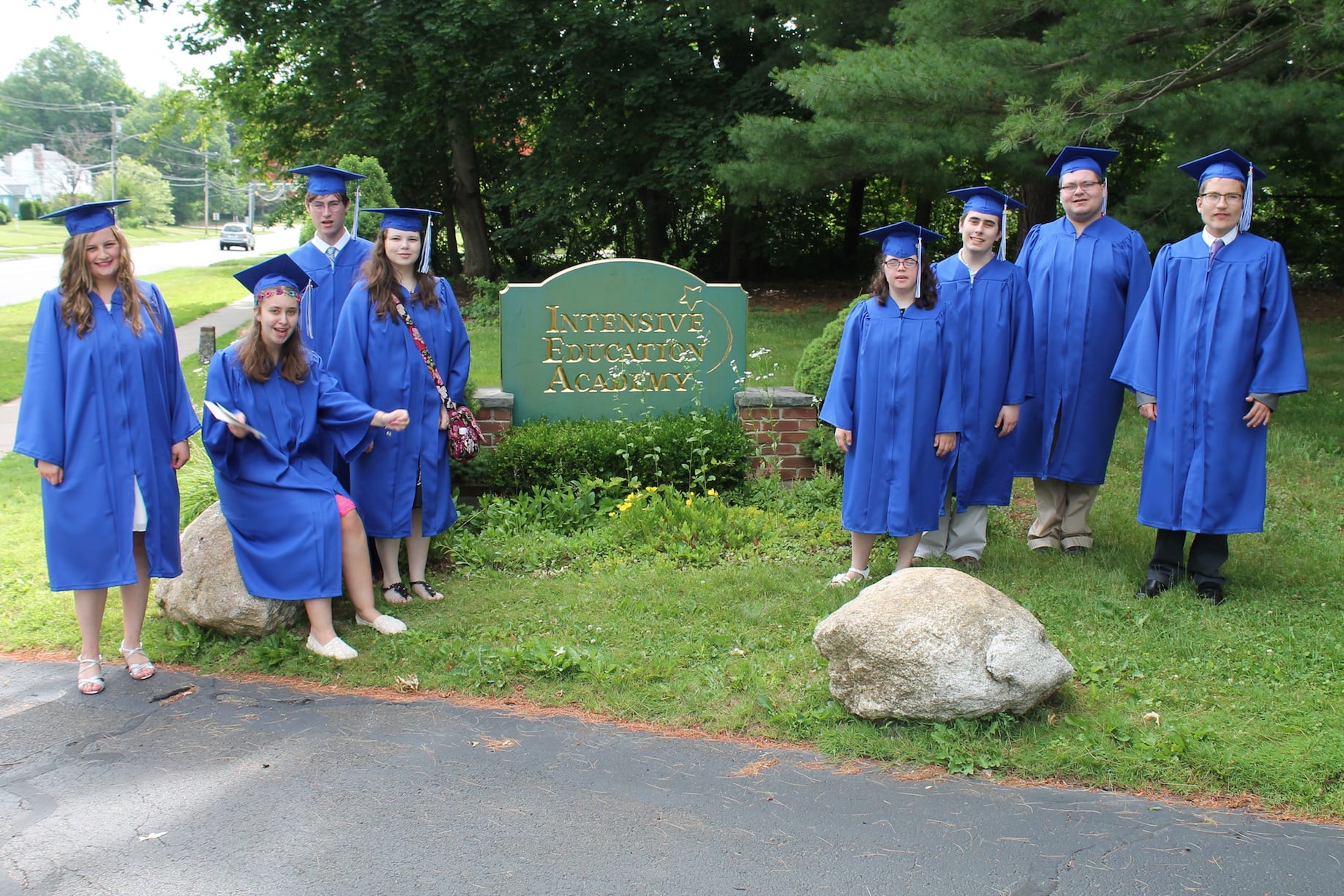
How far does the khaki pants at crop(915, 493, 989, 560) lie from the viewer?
5.72 meters

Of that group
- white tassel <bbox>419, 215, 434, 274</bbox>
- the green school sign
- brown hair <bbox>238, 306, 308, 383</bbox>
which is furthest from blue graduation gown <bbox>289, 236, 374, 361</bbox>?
the green school sign

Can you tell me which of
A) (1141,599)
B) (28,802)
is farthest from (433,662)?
(1141,599)

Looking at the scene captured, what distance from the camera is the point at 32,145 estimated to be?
93250 millimetres

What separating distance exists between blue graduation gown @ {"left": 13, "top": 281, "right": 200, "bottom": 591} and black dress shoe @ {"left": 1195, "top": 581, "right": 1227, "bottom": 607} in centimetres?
465

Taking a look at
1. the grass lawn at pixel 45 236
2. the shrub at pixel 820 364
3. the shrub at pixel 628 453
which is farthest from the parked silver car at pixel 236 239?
the shrub at pixel 628 453

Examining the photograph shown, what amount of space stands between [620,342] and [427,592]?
2.41 meters

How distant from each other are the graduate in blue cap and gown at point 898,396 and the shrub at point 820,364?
74.6 inches

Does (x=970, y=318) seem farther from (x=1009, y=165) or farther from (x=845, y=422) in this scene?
(x=1009, y=165)

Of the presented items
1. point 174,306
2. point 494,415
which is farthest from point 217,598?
point 174,306

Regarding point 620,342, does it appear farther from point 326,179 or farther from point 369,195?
point 369,195

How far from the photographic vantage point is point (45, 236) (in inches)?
2095

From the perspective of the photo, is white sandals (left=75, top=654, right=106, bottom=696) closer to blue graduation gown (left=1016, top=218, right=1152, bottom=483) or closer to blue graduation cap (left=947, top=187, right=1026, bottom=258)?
blue graduation cap (left=947, top=187, right=1026, bottom=258)

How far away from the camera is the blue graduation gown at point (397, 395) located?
5.11 m

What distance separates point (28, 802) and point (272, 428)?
1.71 metres
